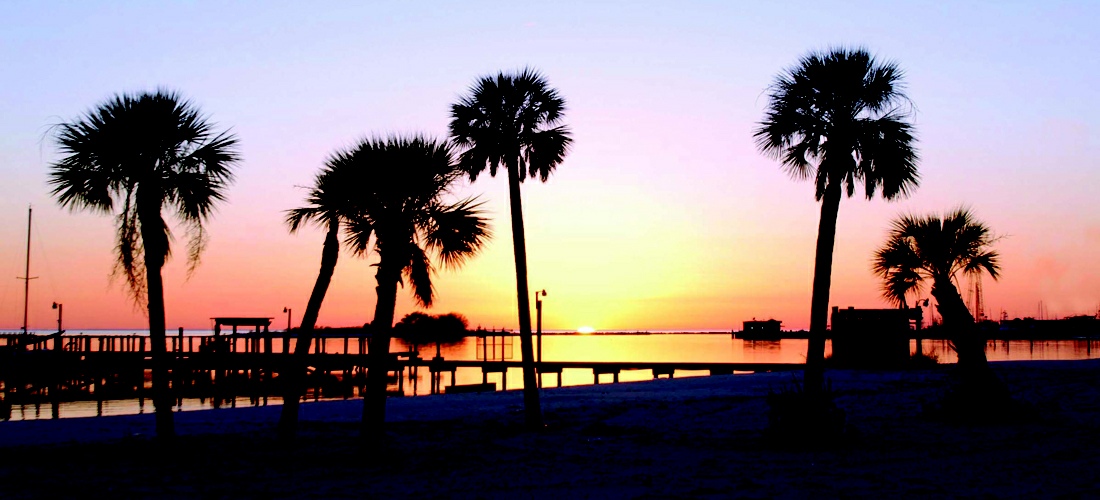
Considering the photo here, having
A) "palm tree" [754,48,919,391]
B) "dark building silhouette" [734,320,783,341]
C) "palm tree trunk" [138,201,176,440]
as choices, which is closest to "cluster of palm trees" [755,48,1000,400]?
"palm tree" [754,48,919,391]

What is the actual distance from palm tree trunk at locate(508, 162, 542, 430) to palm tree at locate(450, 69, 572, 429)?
0.07 feet

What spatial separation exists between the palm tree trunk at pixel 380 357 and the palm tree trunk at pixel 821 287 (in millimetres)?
6377

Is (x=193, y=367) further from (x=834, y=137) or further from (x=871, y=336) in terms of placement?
(x=834, y=137)

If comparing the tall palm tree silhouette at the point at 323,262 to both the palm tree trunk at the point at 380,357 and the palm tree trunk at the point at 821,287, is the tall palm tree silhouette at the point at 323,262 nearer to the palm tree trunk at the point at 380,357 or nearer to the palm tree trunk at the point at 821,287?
the palm tree trunk at the point at 380,357

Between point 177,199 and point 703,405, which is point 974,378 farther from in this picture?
point 177,199

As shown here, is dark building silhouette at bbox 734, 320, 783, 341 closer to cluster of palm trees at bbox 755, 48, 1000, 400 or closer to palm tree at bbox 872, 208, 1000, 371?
palm tree at bbox 872, 208, 1000, 371

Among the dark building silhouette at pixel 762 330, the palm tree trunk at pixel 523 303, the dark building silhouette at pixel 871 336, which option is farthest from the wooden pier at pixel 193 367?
the dark building silhouette at pixel 762 330

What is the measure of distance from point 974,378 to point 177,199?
14.1 metres

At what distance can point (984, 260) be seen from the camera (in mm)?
27891

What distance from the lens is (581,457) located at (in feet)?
46.3

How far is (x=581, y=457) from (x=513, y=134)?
7.61m

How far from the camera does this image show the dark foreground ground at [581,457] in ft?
36.5

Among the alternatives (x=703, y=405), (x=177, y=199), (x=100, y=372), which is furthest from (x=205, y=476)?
(x=100, y=372)

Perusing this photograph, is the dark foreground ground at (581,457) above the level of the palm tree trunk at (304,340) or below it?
below
